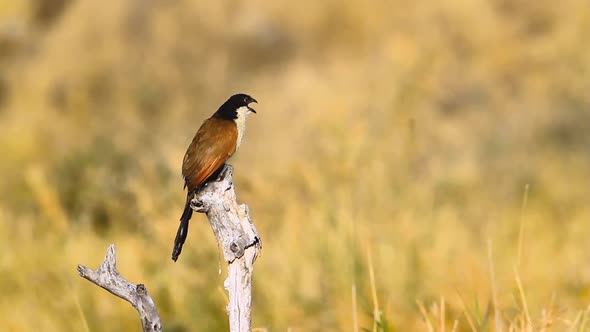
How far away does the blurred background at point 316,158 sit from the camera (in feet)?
13.3

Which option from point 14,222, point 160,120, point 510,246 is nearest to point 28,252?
point 14,222

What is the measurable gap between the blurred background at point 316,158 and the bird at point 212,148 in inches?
20.4

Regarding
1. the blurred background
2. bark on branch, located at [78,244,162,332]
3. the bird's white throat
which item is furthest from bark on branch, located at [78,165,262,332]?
the blurred background

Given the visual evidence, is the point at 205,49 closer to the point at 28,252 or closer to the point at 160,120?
the point at 160,120

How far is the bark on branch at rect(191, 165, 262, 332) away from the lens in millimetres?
1938

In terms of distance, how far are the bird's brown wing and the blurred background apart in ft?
1.70

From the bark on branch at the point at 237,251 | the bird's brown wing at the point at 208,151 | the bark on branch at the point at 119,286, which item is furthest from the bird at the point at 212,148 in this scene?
the bark on branch at the point at 119,286

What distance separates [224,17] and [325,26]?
1.83m

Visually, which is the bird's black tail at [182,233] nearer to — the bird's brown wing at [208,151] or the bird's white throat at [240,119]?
the bird's brown wing at [208,151]

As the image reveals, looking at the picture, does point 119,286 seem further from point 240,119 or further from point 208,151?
point 240,119

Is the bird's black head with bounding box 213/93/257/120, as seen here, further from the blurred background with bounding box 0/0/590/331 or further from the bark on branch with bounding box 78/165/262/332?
the blurred background with bounding box 0/0/590/331

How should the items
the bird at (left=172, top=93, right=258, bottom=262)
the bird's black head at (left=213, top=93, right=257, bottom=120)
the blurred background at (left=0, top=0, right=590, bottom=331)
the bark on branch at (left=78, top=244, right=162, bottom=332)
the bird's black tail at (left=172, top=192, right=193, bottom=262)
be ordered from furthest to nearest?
the blurred background at (left=0, top=0, right=590, bottom=331), the bird's black head at (left=213, top=93, right=257, bottom=120), the bird at (left=172, top=93, right=258, bottom=262), the bird's black tail at (left=172, top=192, right=193, bottom=262), the bark on branch at (left=78, top=244, right=162, bottom=332)

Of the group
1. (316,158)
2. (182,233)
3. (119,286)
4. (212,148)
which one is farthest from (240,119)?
(316,158)

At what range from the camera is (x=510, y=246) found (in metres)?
5.85
